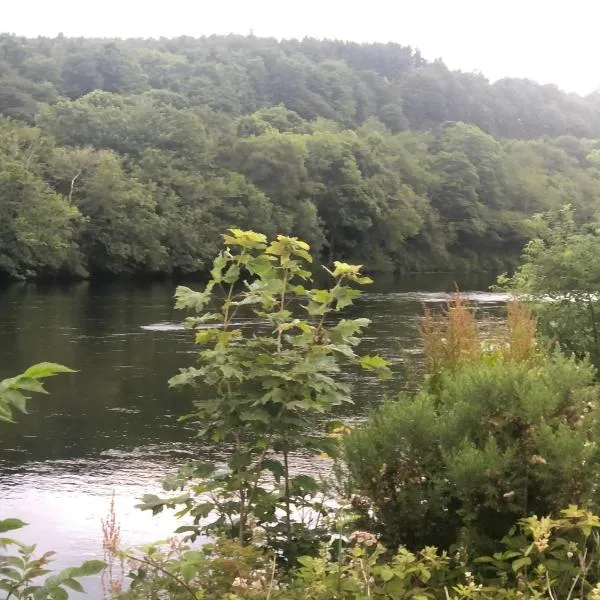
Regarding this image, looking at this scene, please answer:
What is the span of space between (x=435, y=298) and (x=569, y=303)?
86.8 feet

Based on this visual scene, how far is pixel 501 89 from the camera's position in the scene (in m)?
138

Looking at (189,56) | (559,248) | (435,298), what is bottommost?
(435,298)

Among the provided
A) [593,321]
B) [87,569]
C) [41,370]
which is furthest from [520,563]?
[593,321]

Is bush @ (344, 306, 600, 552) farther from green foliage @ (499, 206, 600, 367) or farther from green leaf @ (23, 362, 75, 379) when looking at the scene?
green foliage @ (499, 206, 600, 367)

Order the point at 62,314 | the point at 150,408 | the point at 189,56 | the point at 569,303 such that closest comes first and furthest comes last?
the point at 569,303 < the point at 150,408 < the point at 62,314 < the point at 189,56

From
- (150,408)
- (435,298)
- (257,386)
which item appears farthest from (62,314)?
(257,386)

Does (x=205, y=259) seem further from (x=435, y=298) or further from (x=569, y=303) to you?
(x=569, y=303)

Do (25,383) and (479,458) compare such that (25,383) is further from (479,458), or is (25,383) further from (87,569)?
(479,458)

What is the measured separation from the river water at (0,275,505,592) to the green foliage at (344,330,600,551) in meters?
2.95

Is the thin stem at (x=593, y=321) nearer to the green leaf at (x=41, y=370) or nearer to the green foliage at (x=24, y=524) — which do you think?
the green foliage at (x=24, y=524)

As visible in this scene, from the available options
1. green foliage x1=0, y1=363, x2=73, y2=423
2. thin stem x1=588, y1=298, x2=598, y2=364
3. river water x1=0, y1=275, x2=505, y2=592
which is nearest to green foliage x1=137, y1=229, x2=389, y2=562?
green foliage x1=0, y1=363, x2=73, y2=423

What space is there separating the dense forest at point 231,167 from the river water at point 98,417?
856cm

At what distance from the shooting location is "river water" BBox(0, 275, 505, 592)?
27.5 ft

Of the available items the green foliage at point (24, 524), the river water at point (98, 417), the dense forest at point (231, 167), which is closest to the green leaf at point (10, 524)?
the green foliage at point (24, 524)
